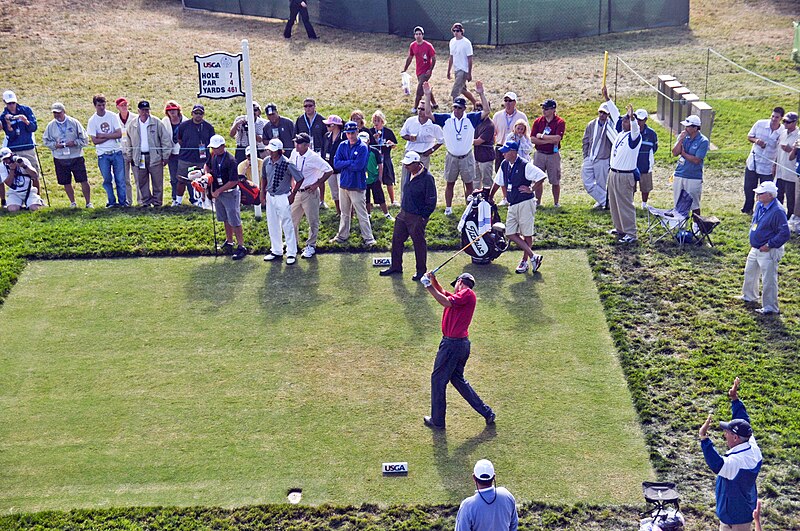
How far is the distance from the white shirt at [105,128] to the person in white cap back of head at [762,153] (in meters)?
11.1

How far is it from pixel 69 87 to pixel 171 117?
8.71 metres

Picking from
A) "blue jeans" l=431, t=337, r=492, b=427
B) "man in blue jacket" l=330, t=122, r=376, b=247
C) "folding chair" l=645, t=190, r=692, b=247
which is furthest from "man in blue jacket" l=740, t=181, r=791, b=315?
"man in blue jacket" l=330, t=122, r=376, b=247

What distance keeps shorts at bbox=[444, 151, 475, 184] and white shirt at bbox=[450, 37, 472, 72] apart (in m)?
5.46

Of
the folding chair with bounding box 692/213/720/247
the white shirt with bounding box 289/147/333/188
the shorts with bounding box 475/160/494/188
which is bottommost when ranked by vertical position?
the folding chair with bounding box 692/213/720/247

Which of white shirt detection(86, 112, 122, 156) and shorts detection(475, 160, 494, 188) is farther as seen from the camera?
white shirt detection(86, 112, 122, 156)

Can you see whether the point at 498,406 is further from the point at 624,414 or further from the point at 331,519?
the point at 331,519

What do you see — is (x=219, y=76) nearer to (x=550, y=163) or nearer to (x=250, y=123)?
(x=250, y=123)

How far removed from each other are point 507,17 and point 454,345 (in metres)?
18.4

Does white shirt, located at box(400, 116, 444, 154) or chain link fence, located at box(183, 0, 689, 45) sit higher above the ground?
chain link fence, located at box(183, 0, 689, 45)

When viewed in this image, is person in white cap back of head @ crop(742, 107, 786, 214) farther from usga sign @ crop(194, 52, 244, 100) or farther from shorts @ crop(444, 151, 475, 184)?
usga sign @ crop(194, 52, 244, 100)

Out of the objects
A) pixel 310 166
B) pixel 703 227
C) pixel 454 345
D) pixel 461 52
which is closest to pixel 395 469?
pixel 454 345

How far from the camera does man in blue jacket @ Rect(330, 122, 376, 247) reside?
1597cm

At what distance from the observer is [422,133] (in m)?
16.9

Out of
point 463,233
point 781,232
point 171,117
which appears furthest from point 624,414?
point 171,117
